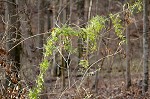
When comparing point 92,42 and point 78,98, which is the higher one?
point 92,42

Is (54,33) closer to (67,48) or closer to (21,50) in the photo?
(67,48)

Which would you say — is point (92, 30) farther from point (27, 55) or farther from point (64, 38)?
point (27, 55)

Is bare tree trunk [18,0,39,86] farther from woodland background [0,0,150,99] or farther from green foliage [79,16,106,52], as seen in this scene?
green foliage [79,16,106,52]

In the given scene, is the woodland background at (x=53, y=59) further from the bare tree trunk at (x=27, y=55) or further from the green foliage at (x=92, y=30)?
the green foliage at (x=92, y=30)

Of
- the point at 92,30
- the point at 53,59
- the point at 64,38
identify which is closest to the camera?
the point at 64,38

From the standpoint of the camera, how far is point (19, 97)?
5676mm

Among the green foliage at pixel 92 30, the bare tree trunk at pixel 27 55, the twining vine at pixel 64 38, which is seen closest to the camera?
the twining vine at pixel 64 38

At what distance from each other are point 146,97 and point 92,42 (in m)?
8.27

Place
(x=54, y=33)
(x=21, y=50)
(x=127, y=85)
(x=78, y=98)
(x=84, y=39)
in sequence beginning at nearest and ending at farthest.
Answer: (x=54, y=33) → (x=84, y=39) → (x=78, y=98) → (x=21, y=50) → (x=127, y=85)

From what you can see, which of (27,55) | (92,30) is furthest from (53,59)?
(92,30)

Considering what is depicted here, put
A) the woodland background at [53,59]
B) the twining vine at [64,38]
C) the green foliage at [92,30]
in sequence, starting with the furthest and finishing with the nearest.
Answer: the woodland background at [53,59], the green foliage at [92,30], the twining vine at [64,38]

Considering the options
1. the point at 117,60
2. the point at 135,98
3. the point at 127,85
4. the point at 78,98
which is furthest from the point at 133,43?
the point at 78,98

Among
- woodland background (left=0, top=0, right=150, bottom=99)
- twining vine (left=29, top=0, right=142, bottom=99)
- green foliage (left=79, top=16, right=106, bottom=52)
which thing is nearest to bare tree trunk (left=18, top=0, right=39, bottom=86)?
woodland background (left=0, top=0, right=150, bottom=99)

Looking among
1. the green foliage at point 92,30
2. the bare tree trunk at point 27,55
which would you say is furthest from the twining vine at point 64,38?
the bare tree trunk at point 27,55
